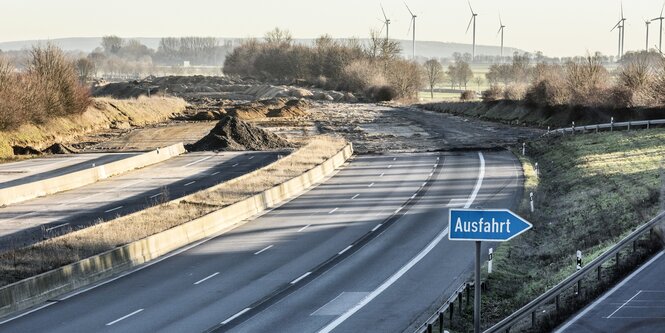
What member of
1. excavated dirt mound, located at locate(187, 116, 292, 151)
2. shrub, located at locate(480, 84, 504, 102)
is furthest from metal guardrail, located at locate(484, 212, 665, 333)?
shrub, located at locate(480, 84, 504, 102)

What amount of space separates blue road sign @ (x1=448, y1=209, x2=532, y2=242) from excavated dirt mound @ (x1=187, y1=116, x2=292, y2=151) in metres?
61.3

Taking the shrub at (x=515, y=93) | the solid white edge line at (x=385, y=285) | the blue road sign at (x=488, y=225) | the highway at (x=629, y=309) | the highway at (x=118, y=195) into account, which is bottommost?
the highway at (x=118, y=195)

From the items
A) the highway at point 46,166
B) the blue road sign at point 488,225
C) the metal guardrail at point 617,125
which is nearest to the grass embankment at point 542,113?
the metal guardrail at point 617,125

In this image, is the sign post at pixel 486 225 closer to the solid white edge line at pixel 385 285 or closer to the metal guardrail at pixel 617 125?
the solid white edge line at pixel 385 285

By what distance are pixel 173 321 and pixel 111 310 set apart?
2637mm

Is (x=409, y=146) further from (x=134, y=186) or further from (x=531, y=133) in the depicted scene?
(x=134, y=186)

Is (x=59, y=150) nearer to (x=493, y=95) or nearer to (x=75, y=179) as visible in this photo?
(x=75, y=179)

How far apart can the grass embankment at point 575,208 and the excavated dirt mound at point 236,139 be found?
75.6 feet

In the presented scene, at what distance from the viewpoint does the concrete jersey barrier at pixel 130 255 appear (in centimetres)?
2609

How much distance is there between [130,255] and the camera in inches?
1264

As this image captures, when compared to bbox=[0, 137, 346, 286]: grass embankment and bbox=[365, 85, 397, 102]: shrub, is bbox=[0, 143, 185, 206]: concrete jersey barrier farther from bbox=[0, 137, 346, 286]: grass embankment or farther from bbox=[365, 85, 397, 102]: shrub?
bbox=[365, 85, 397, 102]: shrub

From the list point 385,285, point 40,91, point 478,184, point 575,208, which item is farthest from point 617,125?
point 40,91

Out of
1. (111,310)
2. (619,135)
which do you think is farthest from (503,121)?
(111,310)

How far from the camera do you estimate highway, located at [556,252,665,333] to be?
18984mm
